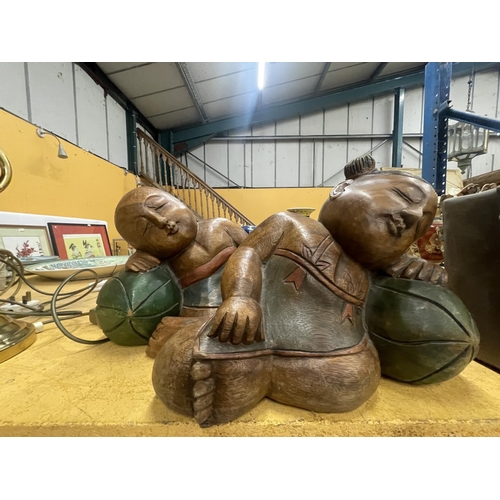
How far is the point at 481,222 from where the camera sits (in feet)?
1.89

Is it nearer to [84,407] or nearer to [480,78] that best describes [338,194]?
[84,407]

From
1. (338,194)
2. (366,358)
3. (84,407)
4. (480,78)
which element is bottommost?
(84,407)

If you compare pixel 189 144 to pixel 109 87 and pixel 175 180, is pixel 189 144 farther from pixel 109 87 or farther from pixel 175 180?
pixel 109 87

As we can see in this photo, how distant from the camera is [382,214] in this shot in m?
0.41

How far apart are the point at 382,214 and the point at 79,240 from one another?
70.3 inches

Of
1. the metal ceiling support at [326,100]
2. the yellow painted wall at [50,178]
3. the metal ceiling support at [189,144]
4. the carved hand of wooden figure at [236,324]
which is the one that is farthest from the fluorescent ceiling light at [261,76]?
the carved hand of wooden figure at [236,324]

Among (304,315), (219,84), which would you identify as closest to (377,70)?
(219,84)

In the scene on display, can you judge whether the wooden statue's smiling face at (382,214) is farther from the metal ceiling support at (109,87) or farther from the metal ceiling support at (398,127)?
the metal ceiling support at (398,127)

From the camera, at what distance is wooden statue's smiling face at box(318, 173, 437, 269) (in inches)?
16.0

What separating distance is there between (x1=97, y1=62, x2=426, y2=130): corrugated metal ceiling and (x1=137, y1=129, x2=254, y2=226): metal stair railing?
0.49 m

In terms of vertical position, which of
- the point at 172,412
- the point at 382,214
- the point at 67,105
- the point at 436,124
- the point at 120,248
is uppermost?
the point at 67,105

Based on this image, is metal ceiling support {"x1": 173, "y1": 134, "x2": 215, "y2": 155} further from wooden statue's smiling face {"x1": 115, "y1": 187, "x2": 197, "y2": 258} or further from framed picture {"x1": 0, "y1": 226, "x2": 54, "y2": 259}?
wooden statue's smiling face {"x1": 115, "y1": 187, "x2": 197, "y2": 258}

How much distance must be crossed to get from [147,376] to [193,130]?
13.6ft

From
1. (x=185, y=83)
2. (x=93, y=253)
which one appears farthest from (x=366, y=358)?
(x=185, y=83)
